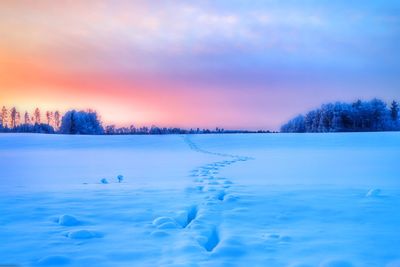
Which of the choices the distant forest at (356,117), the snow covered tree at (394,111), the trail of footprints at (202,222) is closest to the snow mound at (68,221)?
the trail of footprints at (202,222)

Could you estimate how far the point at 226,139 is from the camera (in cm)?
2452

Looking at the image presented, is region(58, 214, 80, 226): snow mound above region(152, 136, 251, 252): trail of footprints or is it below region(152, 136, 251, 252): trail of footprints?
above

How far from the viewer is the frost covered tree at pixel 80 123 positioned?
58.1 meters

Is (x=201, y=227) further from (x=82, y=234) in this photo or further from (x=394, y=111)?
(x=394, y=111)

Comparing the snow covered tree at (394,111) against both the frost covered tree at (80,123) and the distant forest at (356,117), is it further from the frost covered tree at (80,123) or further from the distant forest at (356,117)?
the frost covered tree at (80,123)

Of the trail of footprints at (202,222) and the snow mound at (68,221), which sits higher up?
the snow mound at (68,221)

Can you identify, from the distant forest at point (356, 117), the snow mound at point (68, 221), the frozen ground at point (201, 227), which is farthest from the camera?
the distant forest at point (356, 117)

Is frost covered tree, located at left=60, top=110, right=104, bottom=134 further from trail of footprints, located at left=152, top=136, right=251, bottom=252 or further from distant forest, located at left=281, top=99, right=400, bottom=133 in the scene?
trail of footprints, located at left=152, top=136, right=251, bottom=252

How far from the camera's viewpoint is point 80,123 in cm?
5953

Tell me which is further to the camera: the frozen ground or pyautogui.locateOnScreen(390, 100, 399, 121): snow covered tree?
pyautogui.locateOnScreen(390, 100, 399, 121): snow covered tree

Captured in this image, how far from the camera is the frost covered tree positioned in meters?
58.1

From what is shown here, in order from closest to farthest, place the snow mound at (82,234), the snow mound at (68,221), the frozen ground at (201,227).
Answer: the frozen ground at (201,227)
the snow mound at (82,234)
the snow mound at (68,221)

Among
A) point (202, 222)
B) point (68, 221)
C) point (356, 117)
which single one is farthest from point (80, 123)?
point (202, 222)

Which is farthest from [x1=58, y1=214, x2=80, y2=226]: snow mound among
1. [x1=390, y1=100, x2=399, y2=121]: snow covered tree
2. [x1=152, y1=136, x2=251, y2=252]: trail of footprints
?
[x1=390, y1=100, x2=399, y2=121]: snow covered tree
